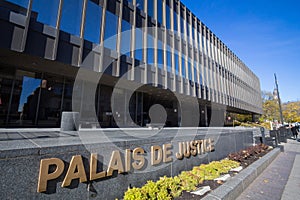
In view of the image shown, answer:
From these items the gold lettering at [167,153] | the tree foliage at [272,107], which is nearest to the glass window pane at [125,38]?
the gold lettering at [167,153]

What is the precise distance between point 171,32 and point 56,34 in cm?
1321

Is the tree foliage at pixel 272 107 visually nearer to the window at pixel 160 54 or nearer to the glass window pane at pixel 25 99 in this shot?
the window at pixel 160 54

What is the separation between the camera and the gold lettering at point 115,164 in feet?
10.3

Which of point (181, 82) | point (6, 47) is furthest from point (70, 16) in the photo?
point (181, 82)

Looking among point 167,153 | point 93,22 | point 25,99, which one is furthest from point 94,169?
point 93,22

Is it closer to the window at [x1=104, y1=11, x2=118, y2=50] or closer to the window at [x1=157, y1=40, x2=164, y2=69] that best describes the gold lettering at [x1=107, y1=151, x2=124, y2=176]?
the window at [x1=104, y1=11, x2=118, y2=50]

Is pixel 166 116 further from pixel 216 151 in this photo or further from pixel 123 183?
pixel 123 183

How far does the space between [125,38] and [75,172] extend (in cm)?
1283

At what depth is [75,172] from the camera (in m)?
2.68

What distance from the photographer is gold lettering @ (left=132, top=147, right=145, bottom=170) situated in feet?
12.0

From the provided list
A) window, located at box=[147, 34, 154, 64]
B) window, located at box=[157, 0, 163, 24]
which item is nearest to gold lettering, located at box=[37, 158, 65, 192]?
window, located at box=[147, 34, 154, 64]

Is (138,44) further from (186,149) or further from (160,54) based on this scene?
(186,149)

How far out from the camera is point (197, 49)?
78.6ft

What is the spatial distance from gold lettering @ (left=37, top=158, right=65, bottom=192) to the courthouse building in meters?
8.71
